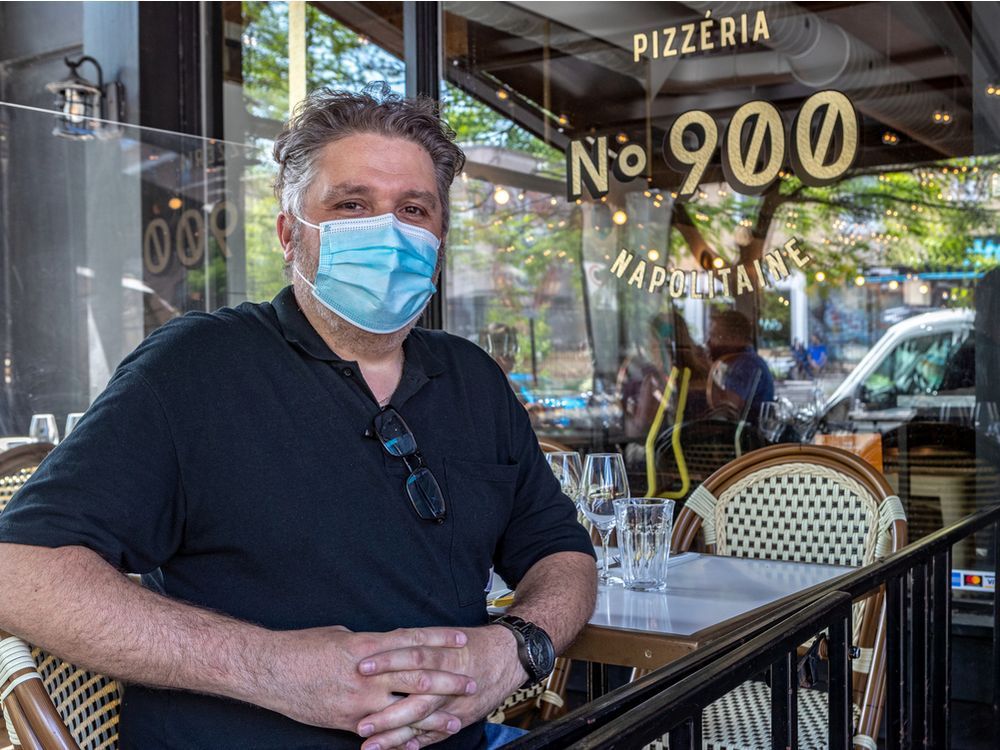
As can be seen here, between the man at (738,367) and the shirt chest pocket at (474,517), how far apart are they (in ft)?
Result: 8.18

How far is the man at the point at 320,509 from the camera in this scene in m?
1.35

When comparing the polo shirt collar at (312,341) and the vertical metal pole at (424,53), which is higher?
the vertical metal pole at (424,53)

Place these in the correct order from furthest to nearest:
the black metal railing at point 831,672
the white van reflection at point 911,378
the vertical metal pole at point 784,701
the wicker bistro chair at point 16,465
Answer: the white van reflection at point 911,378, the wicker bistro chair at point 16,465, the vertical metal pole at point 784,701, the black metal railing at point 831,672

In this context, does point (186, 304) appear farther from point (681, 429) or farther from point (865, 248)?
point (865, 248)

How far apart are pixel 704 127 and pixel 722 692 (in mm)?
3376

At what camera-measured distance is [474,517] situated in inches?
67.1

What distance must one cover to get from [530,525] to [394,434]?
1.24 feet

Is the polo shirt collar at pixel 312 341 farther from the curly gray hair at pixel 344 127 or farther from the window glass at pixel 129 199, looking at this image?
the window glass at pixel 129 199

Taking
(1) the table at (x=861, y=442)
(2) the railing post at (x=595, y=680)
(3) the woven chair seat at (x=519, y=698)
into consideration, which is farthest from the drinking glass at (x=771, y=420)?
(2) the railing post at (x=595, y=680)

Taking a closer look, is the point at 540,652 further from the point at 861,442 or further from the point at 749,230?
the point at 749,230

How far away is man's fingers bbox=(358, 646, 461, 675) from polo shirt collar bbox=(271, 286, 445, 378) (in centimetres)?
52

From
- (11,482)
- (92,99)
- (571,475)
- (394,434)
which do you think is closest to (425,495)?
(394,434)

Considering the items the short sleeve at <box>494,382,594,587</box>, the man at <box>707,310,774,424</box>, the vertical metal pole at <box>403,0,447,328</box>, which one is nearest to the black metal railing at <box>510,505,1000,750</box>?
the short sleeve at <box>494,382,594,587</box>

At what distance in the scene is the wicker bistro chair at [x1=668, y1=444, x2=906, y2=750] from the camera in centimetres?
248
